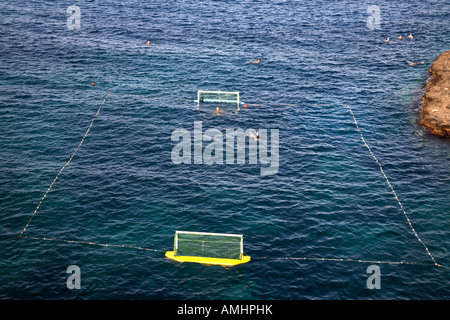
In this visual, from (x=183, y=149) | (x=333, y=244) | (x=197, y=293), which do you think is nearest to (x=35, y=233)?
(x=197, y=293)

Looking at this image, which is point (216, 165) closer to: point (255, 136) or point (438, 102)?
point (255, 136)

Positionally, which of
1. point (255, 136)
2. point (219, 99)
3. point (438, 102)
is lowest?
point (255, 136)

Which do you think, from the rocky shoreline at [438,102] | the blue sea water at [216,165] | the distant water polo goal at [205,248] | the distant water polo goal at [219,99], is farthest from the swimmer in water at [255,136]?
the rocky shoreline at [438,102]

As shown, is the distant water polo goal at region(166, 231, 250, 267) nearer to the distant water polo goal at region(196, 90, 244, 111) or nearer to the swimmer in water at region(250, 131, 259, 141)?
the swimmer in water at region(250, 131, 259, 141)

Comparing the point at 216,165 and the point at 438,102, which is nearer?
the point at 216,165

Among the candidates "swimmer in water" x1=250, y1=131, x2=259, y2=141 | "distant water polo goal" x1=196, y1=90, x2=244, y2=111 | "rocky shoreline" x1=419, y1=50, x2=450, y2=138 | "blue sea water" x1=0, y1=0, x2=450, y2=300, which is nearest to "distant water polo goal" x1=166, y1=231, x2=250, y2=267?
"blue sea water" x1=0, y1=0, x2=450, y2=300

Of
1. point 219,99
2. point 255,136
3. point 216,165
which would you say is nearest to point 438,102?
point 255,136
